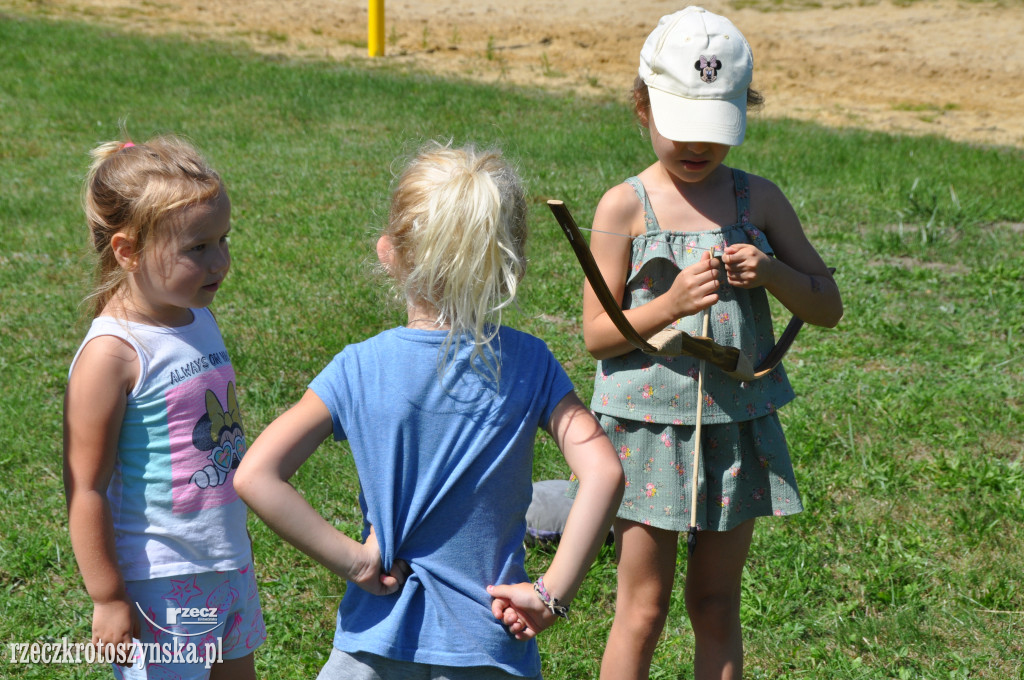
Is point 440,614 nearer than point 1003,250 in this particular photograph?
Yes

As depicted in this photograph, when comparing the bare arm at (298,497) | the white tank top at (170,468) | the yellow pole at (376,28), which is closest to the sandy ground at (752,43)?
the yellow pole at (376,28)

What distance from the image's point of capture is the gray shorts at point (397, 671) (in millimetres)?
1734

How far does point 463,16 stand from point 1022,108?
8.87 meters

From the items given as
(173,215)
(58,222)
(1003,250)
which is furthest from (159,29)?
(173,215)

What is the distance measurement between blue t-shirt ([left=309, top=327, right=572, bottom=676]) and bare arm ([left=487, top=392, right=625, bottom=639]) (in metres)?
0.05

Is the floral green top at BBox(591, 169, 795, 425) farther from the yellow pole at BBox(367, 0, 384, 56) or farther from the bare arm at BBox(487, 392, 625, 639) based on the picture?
the yellow pole at BBox(367, 0, 384, 56)

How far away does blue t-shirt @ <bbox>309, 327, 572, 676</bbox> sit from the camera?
1732mm

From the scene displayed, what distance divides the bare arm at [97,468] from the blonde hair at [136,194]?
9.7 inches

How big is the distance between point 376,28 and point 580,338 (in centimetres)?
945

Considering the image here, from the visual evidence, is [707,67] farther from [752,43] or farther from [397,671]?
[752,43]

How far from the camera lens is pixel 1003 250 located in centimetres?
622

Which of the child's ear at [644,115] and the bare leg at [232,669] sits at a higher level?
the child's ear at [644,115]

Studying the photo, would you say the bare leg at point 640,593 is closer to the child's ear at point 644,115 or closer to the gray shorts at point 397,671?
the gray shorts at point 397,671

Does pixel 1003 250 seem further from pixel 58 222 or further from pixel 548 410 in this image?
pixel 58 222
